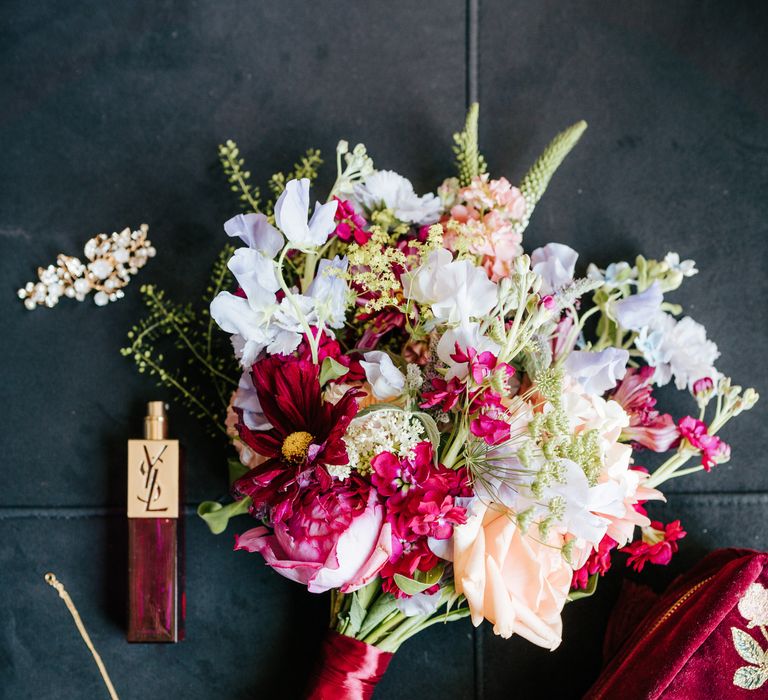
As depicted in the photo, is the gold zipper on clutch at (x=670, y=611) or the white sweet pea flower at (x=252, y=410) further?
the gold zipper on clutch at (x=670, y=611)

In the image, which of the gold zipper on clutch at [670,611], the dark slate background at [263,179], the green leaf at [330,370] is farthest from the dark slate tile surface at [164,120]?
the gold zipper on clutch at [670,611]

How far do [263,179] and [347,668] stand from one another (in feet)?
2.22

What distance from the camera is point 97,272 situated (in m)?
1.01

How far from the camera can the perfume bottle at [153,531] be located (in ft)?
3.04

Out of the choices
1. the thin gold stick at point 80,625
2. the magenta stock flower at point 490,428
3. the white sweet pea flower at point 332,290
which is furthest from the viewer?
the thin gold stick at point 80,625

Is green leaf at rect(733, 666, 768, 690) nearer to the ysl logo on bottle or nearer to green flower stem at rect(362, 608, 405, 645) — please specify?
green flower stem at rect(362, 608, 405, 645)

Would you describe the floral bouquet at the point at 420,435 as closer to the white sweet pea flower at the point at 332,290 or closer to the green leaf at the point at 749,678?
the white sweet pea flower at the point at 332,290

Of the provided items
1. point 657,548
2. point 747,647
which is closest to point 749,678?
point 747,647

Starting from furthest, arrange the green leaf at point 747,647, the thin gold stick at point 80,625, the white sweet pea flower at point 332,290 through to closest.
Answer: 1. the thin gold stick at point 80,625
2. the green leaf at point 747,647
3. the white sweet pea flower at point 332,290

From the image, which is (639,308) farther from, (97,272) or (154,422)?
(97,272)

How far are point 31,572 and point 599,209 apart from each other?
3.20 feet

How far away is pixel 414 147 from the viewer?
1044 mm

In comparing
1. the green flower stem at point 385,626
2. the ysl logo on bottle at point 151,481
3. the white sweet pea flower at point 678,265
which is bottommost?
the green flower stem at point 385,626

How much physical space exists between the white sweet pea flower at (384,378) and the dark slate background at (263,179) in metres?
0.37
